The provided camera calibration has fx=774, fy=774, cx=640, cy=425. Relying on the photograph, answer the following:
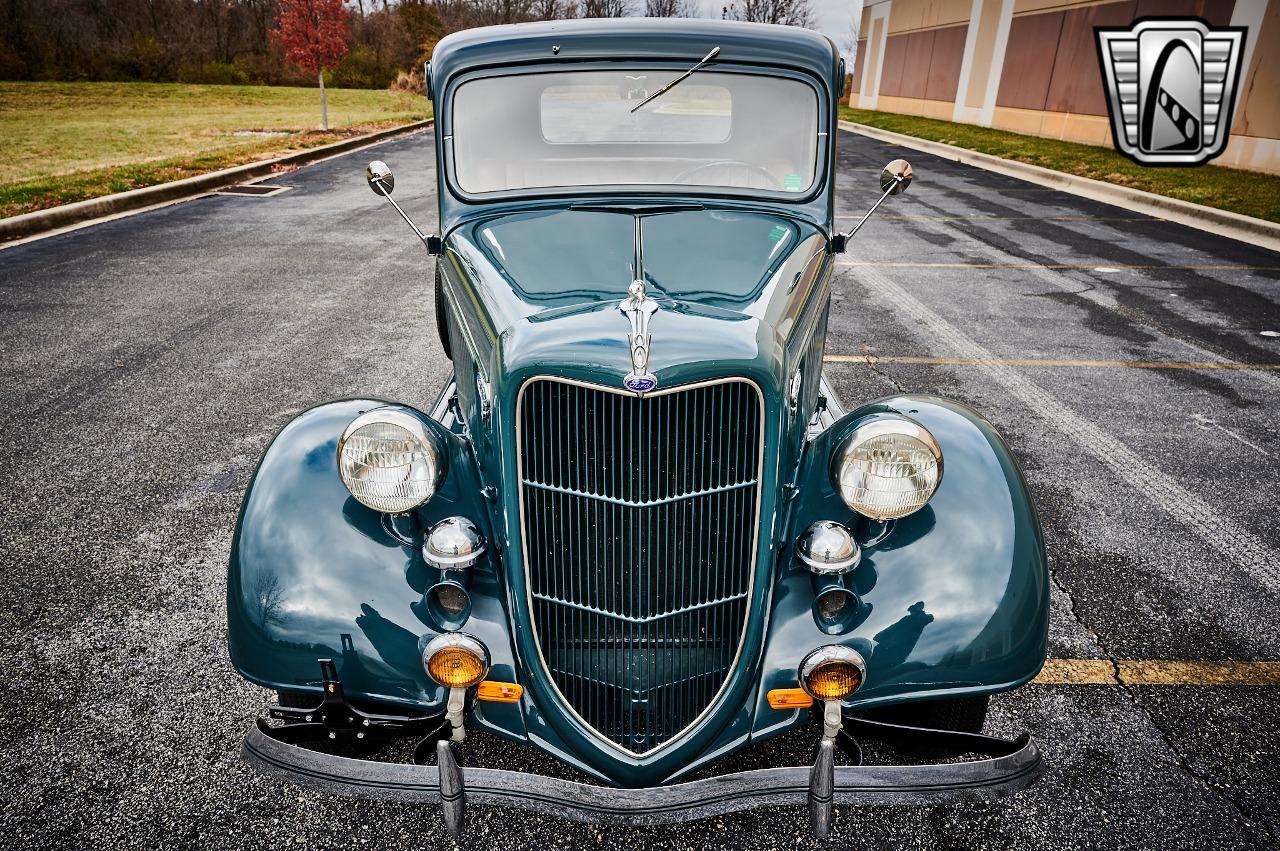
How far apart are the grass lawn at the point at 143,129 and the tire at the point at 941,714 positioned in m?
11.1

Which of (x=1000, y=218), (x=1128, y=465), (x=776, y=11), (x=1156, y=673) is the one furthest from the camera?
(x=776, y=11)

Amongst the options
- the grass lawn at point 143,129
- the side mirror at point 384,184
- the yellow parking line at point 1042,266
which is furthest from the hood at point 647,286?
the grass lawn at point 143,129

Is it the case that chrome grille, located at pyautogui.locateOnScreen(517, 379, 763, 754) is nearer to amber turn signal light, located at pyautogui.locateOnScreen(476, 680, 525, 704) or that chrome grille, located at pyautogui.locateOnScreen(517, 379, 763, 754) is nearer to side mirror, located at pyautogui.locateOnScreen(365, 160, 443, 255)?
amber turn signal light, located at pyautogui.locateOnScreen(476, 680, 525, 704)

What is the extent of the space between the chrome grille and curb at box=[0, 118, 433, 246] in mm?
9547

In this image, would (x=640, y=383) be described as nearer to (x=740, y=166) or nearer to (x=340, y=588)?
(x=340, y=588)

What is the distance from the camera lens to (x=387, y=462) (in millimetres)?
2074

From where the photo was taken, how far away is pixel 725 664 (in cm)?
210

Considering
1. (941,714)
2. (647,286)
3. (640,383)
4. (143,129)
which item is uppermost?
(647,286)

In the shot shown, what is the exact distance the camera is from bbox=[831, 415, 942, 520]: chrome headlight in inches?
80.9

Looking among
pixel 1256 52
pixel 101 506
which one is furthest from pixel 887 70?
pixel 101 506

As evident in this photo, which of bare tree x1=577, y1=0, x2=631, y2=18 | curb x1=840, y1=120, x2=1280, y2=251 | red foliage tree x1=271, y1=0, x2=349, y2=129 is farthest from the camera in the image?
bare tree x1=577, y1=0, x2=631, y2=18

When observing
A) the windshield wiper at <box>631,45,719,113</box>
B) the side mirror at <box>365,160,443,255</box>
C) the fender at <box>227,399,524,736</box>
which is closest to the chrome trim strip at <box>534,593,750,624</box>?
the fender at <box>227,399,524,736</box>

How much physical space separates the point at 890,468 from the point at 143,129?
22661 millimetres

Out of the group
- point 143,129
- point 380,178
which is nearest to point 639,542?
point 380,178
